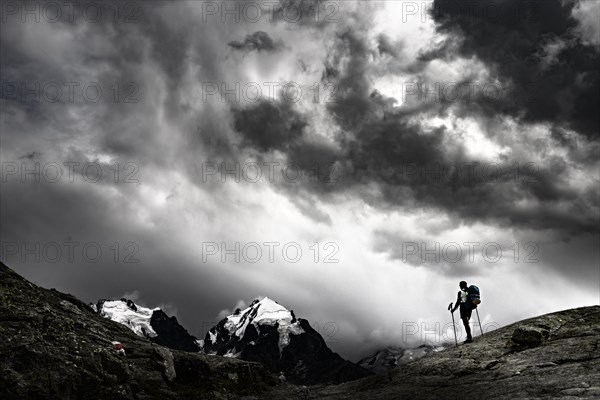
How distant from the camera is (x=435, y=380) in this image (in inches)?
1160

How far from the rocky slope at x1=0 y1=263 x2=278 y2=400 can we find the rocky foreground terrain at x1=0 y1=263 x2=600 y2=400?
0.05m

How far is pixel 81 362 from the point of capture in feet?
78.3

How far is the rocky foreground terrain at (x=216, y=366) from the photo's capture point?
882 inches

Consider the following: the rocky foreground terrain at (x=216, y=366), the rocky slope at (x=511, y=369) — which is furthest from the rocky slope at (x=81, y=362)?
the rocky slope at (x=511, y=369)

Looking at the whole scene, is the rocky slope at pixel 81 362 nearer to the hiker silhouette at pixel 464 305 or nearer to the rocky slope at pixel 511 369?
the rocky slope at pixel 511 369

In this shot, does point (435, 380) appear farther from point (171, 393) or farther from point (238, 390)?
point (171, 393)

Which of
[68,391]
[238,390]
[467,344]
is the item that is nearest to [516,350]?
[467,344]

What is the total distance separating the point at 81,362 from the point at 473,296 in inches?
1082

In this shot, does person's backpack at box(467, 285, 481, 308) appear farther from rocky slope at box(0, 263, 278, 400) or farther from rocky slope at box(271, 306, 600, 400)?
rocky slope at box(0, 263, 278, 400)

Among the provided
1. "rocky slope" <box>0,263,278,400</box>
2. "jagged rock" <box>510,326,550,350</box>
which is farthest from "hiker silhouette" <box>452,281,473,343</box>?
"rocky slope" <box>0,263,278,400</box>

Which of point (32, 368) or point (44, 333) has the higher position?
point (44, 333)

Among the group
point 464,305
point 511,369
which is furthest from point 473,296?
point 511,369

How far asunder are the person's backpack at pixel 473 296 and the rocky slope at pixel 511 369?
2.86 m

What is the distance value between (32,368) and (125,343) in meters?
8.05
